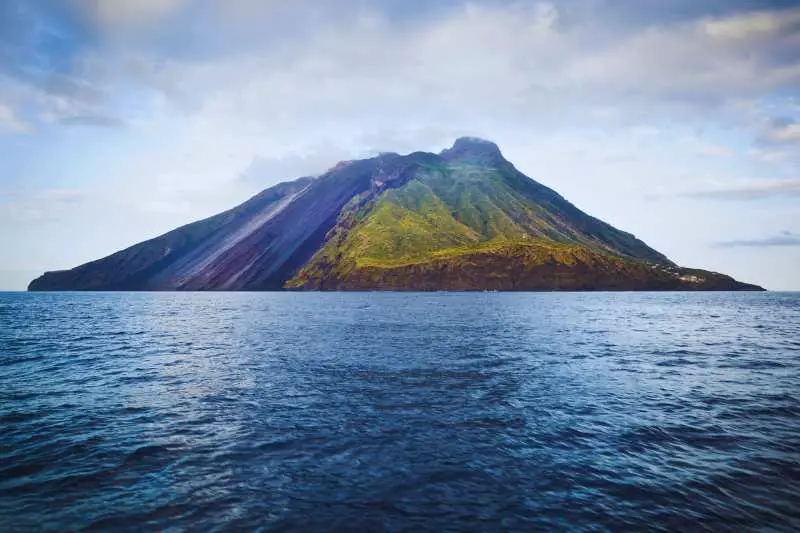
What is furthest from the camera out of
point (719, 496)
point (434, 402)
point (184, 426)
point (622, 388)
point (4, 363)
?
point (4, 363)

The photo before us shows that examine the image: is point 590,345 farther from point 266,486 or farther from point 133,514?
point 133,514

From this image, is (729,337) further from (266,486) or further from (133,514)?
(133,514)

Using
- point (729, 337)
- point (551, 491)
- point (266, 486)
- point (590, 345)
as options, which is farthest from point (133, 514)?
A: point (729, 337)

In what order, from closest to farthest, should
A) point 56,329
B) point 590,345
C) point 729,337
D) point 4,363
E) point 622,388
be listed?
point 622,388, point 4,363, point 590,345, point 729,337, point 56,329

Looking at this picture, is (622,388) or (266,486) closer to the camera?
(266,486)

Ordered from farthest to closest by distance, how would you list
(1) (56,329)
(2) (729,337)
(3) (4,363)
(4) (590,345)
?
(1) (56,329) → (2) (729,337) → (4) (590,345) → (3) (4,363)

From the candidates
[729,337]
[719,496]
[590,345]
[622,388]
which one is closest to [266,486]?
[719,496]

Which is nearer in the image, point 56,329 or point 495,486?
point 495,486
